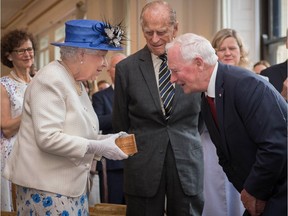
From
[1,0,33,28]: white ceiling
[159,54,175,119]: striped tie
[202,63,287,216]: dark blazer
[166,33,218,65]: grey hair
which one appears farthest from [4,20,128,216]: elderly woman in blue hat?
[1,0,33,28]: white ceiling

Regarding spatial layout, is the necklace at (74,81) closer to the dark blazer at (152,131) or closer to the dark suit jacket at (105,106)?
the dark blazer at (152,131)

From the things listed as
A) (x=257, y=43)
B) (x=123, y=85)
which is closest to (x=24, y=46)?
(x=123, y=85)

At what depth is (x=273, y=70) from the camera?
3602 millimetres

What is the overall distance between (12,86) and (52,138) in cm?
148

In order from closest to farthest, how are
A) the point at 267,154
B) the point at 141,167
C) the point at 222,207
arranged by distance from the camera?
the point at 267,154 → the point at 141,167 → the point at 222,207

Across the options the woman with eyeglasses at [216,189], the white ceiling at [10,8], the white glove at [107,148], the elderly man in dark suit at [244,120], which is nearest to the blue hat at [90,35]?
the elderly man in dark suit at [244,120]

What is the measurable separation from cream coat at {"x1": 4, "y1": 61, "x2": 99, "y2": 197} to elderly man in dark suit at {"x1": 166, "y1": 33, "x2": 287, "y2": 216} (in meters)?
0.44

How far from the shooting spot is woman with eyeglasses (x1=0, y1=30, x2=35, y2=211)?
3.63m

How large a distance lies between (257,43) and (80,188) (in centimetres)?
397

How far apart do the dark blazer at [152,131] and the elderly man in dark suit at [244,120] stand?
0.50 m

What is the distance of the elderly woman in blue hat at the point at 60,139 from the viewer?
2348 millimetres

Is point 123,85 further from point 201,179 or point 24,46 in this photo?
point 24,46

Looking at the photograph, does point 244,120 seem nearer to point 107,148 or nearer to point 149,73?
point 107,148

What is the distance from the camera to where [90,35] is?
2.56m
